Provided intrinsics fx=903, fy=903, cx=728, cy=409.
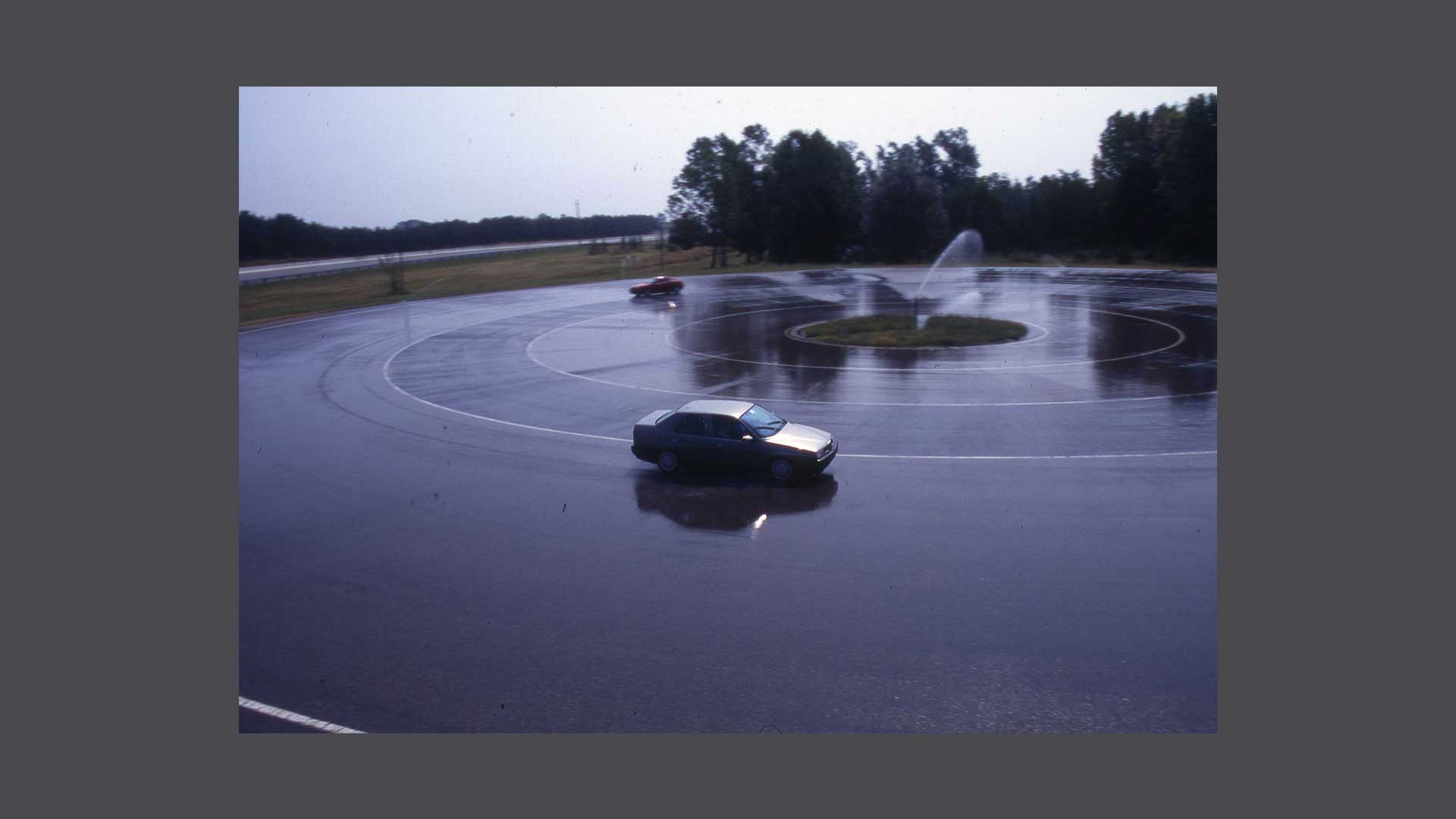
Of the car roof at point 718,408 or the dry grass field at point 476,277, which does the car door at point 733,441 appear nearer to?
the car roof at point 718,408

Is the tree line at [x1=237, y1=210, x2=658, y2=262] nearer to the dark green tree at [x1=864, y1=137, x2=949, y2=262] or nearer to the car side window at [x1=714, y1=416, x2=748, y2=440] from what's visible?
the dark green tree at [x1=864, y1=137, x2=949, y2=262]

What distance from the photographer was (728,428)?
1669cm

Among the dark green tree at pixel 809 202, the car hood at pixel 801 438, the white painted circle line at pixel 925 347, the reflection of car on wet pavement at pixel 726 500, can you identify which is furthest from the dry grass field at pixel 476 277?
the car hood at pixel 801 438

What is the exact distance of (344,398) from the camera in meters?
25.0

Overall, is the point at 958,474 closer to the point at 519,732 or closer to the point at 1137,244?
the point at 519,732

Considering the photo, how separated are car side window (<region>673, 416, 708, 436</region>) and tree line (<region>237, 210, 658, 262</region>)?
36.9m

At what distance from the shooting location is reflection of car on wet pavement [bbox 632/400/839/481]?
1608 centimetres

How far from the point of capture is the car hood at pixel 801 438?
53.0 feet

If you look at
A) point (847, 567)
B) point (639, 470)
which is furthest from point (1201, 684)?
point (639, 470)

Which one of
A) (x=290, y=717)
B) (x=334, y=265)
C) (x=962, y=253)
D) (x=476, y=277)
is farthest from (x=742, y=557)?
(x=334, y=265)

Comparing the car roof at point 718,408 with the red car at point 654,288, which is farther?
the red car at point 654,288

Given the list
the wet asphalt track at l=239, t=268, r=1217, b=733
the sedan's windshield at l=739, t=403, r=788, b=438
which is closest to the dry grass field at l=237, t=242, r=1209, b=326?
the wet asphalt track at l=239, t=268, r=1217, b=733

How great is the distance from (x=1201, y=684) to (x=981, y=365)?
18729mm

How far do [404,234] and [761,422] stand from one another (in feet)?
237
